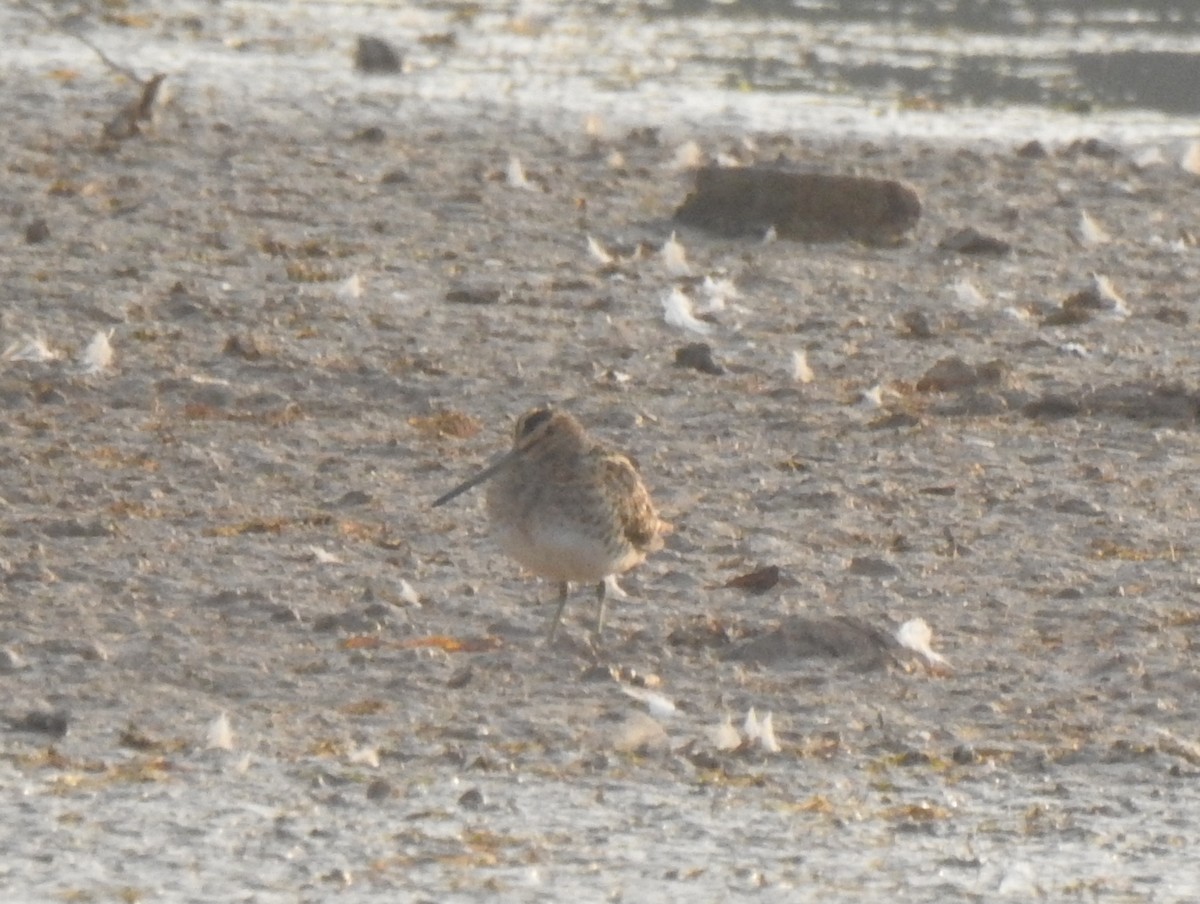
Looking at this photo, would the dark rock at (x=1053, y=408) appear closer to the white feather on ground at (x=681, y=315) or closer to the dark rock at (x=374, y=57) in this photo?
the white feather on ground at (x=681, y=315)

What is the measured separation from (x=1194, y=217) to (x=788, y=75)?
5950 millimetres

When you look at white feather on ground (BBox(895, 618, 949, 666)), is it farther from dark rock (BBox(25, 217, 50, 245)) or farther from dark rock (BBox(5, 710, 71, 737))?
dark rock (BBox(25, 217, 50, 245))

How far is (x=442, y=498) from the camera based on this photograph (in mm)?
8078

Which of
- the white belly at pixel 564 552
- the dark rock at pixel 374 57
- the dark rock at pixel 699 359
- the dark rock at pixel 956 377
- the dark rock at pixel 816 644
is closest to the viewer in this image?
the dark rock at pixel 816 644

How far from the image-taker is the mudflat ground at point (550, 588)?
582 cm

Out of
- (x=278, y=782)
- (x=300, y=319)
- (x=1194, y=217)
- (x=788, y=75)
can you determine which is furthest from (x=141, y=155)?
(x=278, y=782)

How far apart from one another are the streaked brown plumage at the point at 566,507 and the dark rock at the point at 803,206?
5.83 metres

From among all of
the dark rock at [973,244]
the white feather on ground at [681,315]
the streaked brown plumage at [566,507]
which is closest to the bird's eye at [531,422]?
the streaked brown plumage at [566,507]

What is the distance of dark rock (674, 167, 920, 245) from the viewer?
13.4 m

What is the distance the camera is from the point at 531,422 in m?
7.72

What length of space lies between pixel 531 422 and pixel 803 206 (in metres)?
5.96

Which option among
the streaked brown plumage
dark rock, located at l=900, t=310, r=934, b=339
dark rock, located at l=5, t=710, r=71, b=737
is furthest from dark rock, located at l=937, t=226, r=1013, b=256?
dark rock, located at l=5, t=710, r=71, b=737

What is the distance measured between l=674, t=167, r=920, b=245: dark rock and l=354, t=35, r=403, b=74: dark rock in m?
6.16

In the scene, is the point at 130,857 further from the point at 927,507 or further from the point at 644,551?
the point at 927,507
